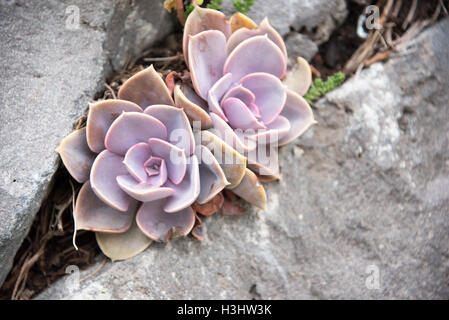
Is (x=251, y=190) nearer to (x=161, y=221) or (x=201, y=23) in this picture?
(x=161, y=221)

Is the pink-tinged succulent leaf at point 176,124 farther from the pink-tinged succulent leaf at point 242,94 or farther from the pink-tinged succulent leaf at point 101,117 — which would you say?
the pink-tinged succulent leaf at point 242,94

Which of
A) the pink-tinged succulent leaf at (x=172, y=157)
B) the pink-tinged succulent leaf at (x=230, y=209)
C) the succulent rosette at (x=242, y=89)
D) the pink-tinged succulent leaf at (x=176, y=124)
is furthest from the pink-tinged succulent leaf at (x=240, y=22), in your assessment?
the pink-tinged succulent leaf at (x=230, y=209)

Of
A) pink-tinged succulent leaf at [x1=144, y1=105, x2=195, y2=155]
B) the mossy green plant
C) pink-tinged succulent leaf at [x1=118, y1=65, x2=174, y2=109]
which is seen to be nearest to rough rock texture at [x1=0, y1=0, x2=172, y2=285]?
pink-tinged succulent leaf at [x1=118, y1=65, x2=174, y2=109]

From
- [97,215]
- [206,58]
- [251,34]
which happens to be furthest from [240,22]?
[97,215]

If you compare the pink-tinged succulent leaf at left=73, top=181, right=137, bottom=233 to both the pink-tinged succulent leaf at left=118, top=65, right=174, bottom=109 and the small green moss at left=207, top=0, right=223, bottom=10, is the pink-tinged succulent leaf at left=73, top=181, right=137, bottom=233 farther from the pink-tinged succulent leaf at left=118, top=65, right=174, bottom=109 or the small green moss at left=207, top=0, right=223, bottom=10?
the small green moss at left=207, top=0, right=223, bottom=10
